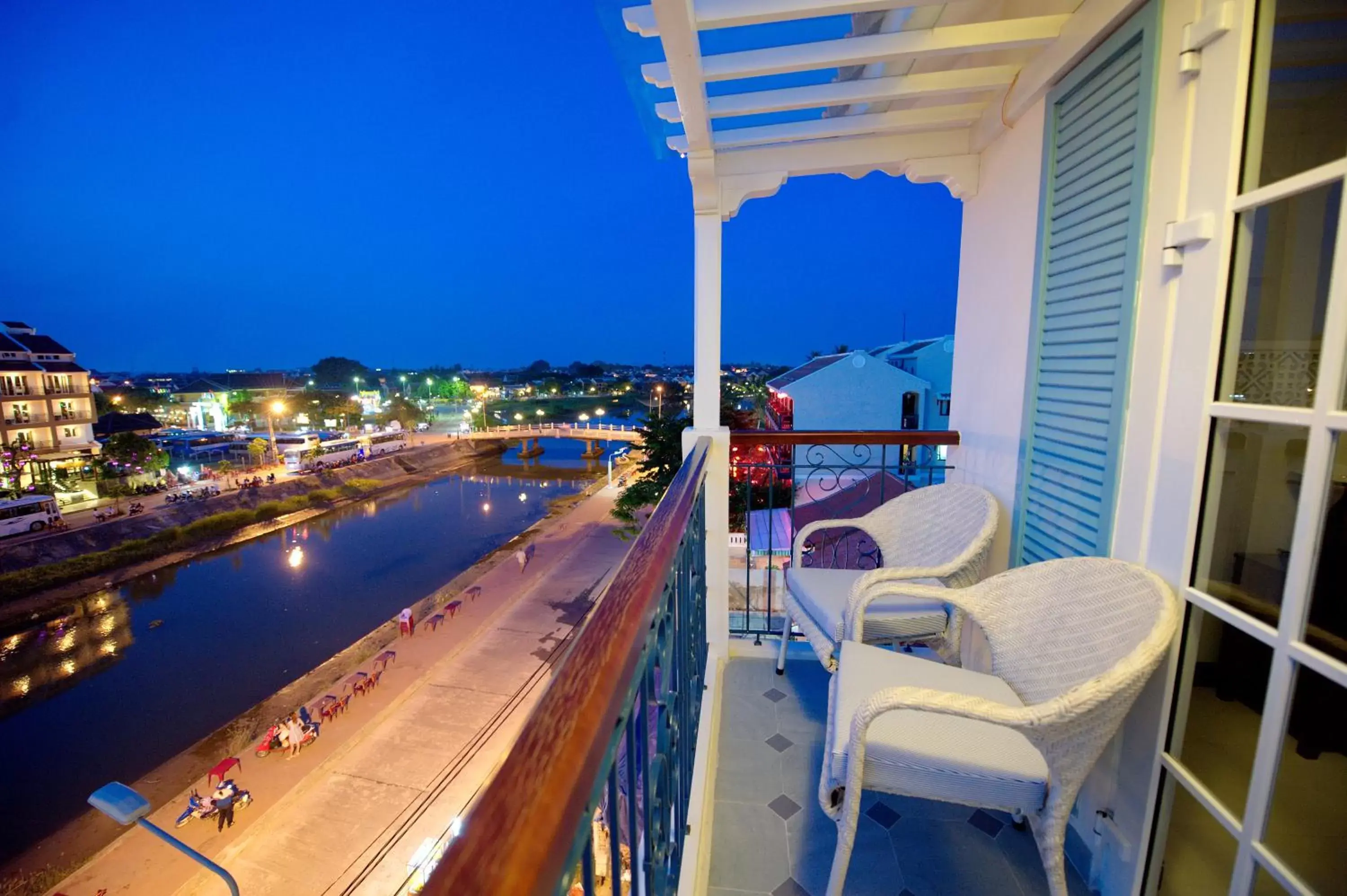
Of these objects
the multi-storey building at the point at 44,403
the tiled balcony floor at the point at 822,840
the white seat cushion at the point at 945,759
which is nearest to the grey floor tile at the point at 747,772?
the tiled balcony floor at the point at 822,840

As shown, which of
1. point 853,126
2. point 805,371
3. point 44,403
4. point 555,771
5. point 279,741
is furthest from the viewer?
point 44,403

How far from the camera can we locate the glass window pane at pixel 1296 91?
3.04ft

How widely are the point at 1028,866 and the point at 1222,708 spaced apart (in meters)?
0.73

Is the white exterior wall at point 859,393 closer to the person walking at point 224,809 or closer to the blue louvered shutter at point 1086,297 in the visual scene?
the blue louvered shutter at point 1086,297

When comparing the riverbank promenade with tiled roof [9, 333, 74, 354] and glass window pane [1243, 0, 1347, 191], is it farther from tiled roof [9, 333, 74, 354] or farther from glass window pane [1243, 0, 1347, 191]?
tiled roof [9, 333, 74, 354]

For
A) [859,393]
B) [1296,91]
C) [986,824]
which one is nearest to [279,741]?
[986,824]

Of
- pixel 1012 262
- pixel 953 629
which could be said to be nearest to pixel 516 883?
pixel 953 629

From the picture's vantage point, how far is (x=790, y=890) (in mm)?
1435

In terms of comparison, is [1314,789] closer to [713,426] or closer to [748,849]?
[748,849]

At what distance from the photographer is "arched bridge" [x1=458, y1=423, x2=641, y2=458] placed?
31.6m

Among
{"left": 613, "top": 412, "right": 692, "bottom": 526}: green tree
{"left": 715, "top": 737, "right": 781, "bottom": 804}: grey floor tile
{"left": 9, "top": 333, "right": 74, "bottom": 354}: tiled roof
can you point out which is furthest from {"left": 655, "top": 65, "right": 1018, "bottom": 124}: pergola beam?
{"left": 9, "top": 333, "right": 74, "bottom": 354}: tiled roof

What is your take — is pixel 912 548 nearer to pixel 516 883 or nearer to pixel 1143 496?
pixel 1143 496

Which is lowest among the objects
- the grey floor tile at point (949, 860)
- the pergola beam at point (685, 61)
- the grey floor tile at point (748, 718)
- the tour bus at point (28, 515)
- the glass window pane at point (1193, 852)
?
the tour bus at point (28, 515)

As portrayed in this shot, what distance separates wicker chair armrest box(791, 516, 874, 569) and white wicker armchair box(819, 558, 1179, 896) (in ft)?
2.72
